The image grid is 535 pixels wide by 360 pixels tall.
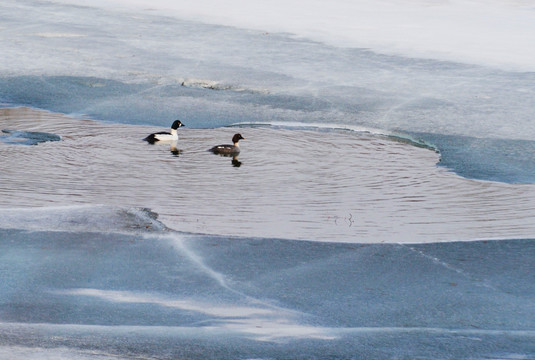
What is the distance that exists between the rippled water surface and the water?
0.03 metres

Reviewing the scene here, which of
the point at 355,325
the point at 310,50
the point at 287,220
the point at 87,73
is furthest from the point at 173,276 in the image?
the point at 310,50

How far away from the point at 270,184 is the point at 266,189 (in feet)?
0.69

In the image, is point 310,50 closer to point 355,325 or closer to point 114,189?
point 114,189

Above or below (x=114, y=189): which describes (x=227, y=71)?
above

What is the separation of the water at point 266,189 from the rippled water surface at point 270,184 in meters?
0.03

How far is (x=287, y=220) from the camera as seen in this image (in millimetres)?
7062

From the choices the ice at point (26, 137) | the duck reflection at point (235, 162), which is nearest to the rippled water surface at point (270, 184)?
the duck reflection at point (235, 162)

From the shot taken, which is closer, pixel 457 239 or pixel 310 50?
pixel 457 239

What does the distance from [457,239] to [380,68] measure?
7061 millimetres

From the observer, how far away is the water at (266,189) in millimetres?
4863

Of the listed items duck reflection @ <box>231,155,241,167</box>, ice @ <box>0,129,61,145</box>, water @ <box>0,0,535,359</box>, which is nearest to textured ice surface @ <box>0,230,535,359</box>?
water @ <box>0,0,535,359</box>

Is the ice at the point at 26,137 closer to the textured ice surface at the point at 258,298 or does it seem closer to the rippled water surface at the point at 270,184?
the rippled water surface at the point at 270,184

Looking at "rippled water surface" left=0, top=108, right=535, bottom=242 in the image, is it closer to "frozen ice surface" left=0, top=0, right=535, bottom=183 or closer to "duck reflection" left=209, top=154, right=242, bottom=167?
"duck reflection" left=209, top=154, right=242, bottom=167

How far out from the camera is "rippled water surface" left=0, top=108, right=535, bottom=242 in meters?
6.96
